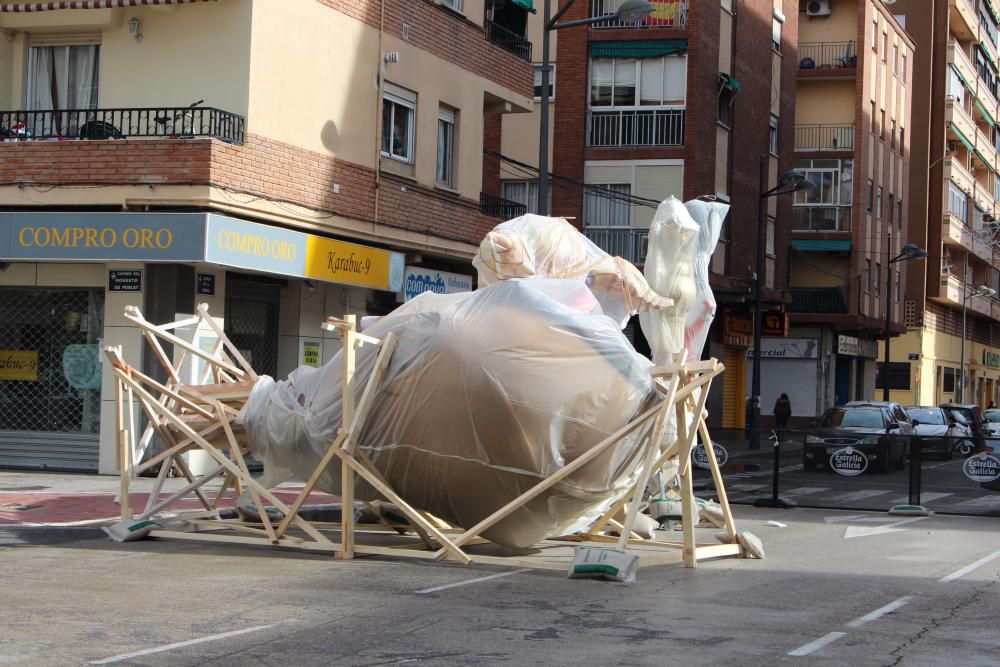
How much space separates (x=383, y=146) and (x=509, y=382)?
42.6ft

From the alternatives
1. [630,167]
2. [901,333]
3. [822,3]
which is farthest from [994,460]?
[901,333]

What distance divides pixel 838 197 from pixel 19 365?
124 ft

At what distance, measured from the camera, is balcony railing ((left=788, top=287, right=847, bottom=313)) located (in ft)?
161

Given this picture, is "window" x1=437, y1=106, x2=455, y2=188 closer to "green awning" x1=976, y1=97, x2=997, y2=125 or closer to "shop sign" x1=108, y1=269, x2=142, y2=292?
"shop sign" x1=108, y1=269, x2=142, y2=292

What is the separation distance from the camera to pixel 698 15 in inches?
1417

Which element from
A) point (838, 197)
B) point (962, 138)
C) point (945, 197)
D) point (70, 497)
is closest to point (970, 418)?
point (838, 197)

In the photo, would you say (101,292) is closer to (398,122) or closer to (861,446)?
(398,122)

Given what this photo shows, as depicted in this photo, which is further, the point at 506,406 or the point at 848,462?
the point at 848,462

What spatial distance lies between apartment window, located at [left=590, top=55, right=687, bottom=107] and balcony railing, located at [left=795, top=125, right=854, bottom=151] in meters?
17.4

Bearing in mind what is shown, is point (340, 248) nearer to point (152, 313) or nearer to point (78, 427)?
point (152, 313)

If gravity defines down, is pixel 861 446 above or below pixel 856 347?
below

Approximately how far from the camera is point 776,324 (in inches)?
1721

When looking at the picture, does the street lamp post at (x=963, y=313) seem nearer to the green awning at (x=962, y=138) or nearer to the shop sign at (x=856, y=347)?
the green awning at (x=962, y=138)

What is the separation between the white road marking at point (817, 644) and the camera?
7312 millimetres
